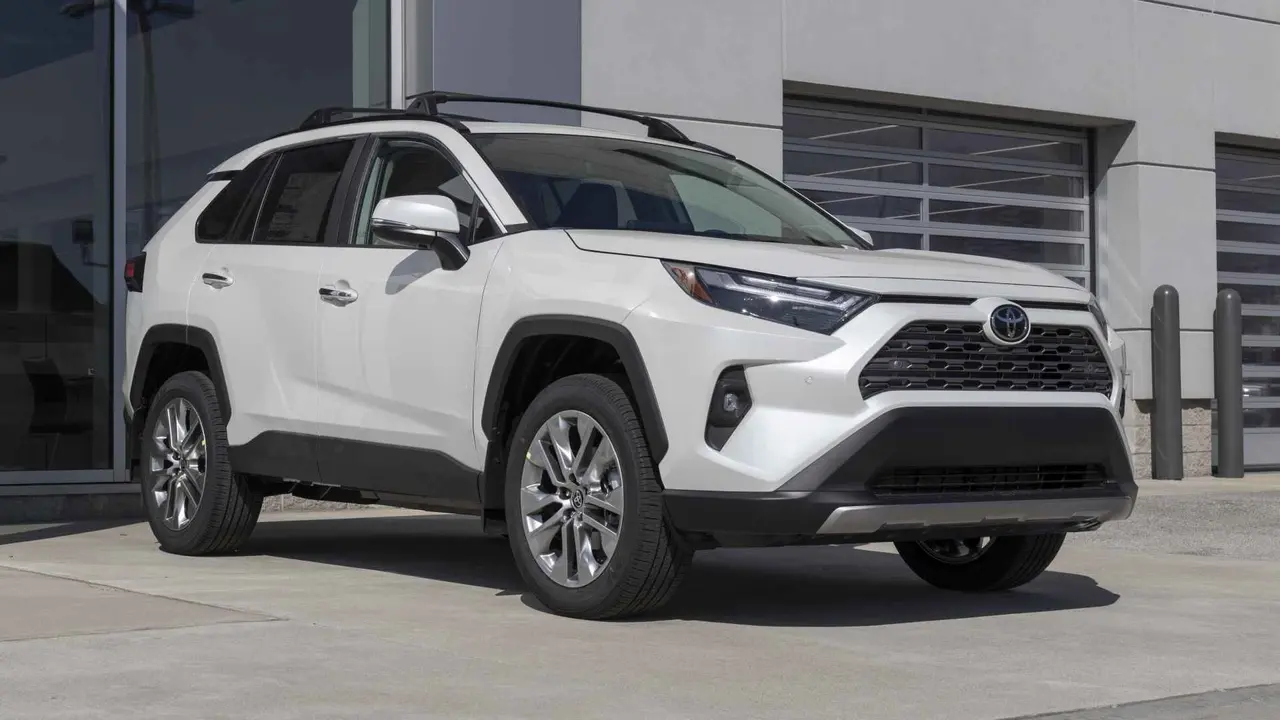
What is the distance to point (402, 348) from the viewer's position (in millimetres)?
6617

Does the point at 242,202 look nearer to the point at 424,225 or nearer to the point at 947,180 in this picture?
the point at 424,225

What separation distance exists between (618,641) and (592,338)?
3.45ft

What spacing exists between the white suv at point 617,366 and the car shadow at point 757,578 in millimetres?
289

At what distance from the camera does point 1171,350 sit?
49.1 ft

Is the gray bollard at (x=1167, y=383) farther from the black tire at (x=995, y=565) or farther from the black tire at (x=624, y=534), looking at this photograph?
the black tire at (x=624, y=534)

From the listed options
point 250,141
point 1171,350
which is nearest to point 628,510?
point 250,141

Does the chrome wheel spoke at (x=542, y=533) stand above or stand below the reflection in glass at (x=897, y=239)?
below

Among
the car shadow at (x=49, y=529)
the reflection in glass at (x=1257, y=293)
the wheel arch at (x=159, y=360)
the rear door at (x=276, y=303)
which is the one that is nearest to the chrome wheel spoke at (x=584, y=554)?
the rear door at (x=276, y=303)

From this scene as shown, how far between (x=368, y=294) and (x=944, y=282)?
7.29 feet

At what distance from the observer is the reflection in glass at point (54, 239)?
10.3 metres

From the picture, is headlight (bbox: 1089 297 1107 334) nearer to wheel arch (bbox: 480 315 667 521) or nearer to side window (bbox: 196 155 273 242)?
wheel arch (bbox: 480 315 667 521)

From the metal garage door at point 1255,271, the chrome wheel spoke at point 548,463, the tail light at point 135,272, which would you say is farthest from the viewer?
the metal garage door at point 1255,271

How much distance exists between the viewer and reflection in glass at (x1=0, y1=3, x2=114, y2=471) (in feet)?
33.9

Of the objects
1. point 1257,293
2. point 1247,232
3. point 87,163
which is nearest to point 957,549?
point 87,163
